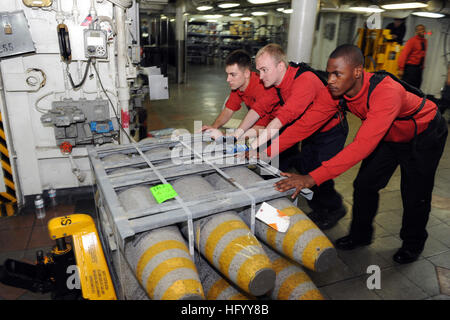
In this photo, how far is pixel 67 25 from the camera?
3520 millimetres

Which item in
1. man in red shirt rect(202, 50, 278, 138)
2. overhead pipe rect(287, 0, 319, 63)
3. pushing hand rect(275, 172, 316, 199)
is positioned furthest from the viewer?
overhead pipe rect(287, 0, 319, 63)

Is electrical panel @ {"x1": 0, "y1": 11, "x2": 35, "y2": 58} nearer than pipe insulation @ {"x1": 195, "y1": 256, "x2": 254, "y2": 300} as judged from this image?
No

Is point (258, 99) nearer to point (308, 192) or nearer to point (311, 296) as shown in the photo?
point (308, 192)

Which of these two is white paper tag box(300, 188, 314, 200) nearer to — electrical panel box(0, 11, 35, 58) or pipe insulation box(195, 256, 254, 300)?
pipe insulation box(195, 256, 254, 300)

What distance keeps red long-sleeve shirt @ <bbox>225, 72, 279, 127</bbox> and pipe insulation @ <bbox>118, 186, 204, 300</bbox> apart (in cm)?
193

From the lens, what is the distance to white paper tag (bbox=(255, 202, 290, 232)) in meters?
2.06

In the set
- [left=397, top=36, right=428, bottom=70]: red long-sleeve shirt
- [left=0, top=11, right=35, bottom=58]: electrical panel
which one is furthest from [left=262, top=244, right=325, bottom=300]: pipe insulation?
[left=397, top=36, right=428, bottom=70]: red long-sleeve shirt

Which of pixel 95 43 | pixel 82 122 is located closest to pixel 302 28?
pixel 95 43

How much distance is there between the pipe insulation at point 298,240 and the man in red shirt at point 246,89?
4.64 feet

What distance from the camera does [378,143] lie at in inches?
106

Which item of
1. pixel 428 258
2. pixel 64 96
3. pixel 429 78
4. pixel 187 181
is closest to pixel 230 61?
pixel 187 181

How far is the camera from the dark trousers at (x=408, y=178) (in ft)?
9.16
